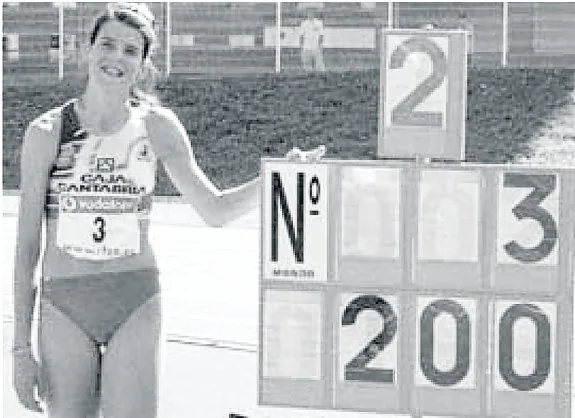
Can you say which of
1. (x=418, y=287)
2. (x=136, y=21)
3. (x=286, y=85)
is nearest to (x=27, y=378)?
(x=136, y=21)

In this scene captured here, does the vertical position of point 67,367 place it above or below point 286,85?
below

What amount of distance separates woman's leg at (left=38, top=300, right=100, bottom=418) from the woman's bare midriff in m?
0.11

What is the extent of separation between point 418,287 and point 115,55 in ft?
4.21

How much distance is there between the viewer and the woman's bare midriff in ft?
14.8

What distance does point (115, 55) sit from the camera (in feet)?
14.8

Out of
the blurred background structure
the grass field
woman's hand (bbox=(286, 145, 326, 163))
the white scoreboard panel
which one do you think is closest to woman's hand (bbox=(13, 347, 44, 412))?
the white scoreboard panel

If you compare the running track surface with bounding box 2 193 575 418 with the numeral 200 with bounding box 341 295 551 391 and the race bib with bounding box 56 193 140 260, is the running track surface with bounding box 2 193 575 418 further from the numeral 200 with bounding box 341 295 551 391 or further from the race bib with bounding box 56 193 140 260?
the race bib with bounding box 56 193 140 260

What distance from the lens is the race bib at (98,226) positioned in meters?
4.49

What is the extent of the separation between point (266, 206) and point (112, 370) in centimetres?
95

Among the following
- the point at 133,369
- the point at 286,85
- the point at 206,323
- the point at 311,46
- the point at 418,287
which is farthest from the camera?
the point at 311,46

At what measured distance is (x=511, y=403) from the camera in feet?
16.7

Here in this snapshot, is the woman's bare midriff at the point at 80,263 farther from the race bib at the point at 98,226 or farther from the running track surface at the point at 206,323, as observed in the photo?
the running track surface at the point at 206,323

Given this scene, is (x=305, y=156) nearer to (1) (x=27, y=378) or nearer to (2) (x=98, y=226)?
(2) (x=98, y=226)

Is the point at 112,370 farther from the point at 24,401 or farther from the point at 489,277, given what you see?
the point at 489,277
